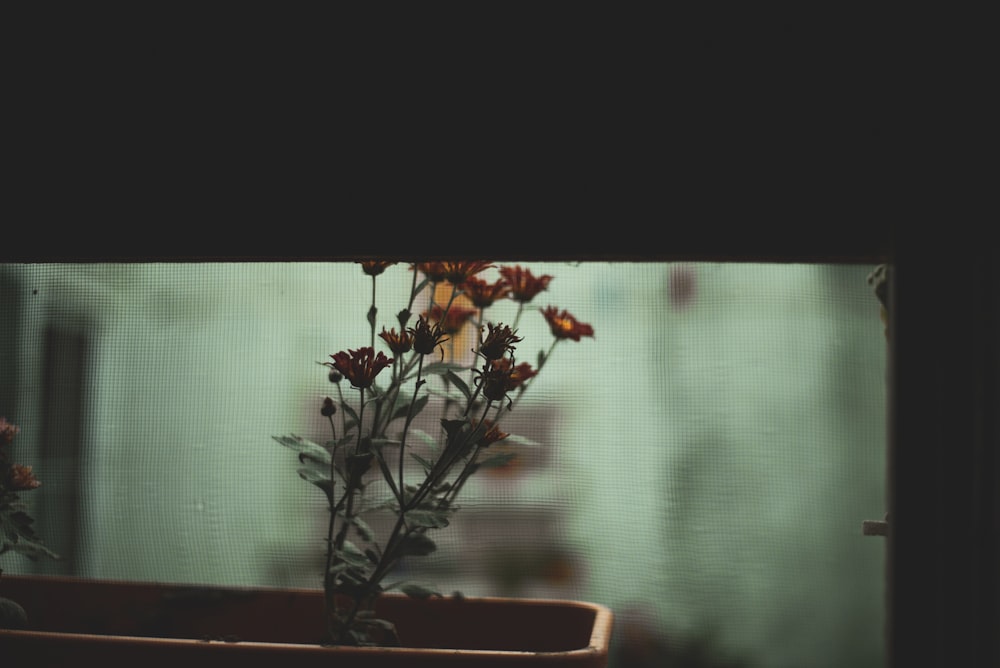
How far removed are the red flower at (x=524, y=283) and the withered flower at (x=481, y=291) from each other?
0.06 feet

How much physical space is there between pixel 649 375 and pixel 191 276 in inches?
24.2

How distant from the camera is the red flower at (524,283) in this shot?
83 cm

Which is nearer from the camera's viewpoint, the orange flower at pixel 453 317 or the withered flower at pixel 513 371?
the withered flower at pixel 513 371

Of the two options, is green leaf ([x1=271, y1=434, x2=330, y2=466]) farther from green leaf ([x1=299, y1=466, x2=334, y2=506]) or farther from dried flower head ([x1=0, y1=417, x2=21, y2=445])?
dried flower head ([x1=0, y1=417, x2=21, y2=445])

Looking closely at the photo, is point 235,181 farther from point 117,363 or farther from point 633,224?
point 117,363

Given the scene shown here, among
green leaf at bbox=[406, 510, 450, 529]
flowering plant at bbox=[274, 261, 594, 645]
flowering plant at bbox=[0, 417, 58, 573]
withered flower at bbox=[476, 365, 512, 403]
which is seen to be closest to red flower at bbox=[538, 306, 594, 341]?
flowering plant at bbox=[274, 261, 594, 645]

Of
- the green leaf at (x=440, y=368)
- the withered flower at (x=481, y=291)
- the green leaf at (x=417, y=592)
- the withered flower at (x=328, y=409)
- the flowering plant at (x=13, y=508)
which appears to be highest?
the withered flower at (x=481, y=291)

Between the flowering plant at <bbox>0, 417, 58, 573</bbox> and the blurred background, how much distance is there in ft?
0.52

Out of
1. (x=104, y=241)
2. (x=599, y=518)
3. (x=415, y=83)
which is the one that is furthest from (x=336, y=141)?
(x=599, y=518)

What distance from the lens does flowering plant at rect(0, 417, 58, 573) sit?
0.76 metres

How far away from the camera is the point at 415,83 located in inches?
23.7

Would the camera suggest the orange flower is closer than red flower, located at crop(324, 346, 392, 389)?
No

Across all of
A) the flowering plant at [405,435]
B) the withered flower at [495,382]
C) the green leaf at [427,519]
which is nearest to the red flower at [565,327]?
the flowering plant at [405,435]

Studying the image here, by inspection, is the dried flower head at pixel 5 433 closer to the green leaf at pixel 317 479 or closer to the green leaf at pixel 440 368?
the green leaf at pixel 317 479
